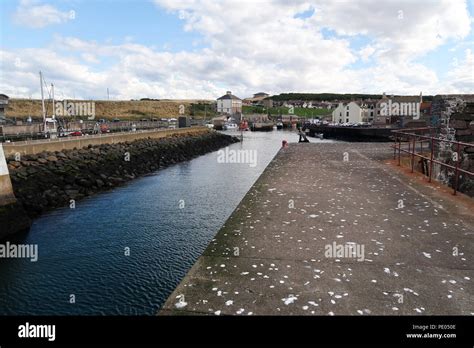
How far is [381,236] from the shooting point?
5.82 meters

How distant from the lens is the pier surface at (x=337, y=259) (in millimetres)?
3734

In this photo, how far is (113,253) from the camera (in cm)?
1149

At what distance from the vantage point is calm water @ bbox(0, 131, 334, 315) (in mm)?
8758

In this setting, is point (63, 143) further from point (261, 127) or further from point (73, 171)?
point (261, 127)

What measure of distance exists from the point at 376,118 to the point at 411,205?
11681cm

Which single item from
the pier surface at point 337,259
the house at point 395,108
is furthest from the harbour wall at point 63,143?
the house at point 395,108

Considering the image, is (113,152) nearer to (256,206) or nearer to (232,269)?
(256,206)

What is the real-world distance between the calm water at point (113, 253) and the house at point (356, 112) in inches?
4299
